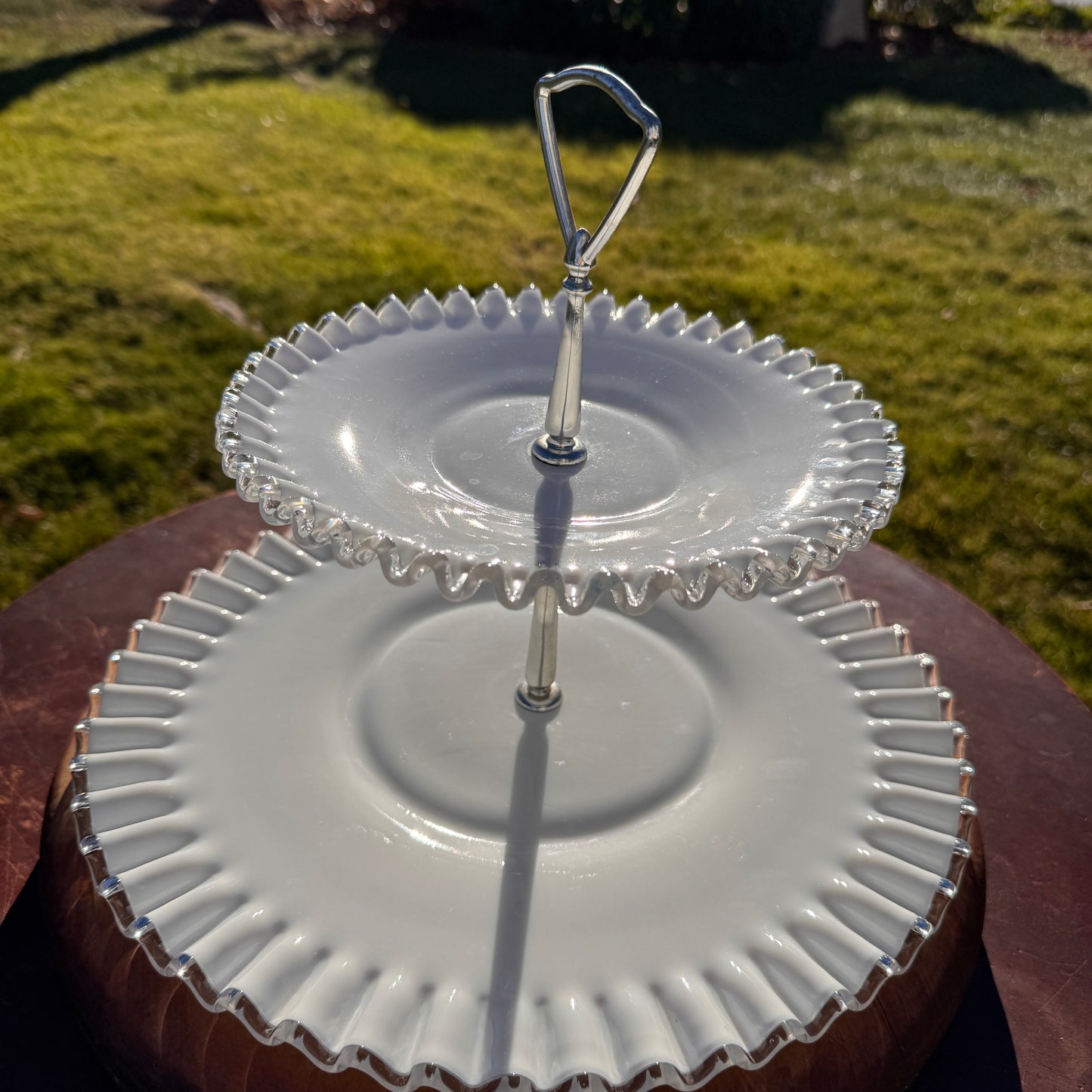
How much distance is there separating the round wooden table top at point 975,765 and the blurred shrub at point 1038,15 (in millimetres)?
7652

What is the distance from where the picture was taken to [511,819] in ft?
5.68

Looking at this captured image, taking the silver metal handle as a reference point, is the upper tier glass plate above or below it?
below

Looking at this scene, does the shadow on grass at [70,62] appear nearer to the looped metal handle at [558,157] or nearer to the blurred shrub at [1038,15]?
the looped metal handle at [558,157]

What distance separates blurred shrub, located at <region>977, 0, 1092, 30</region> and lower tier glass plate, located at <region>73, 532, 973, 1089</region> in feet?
26.5

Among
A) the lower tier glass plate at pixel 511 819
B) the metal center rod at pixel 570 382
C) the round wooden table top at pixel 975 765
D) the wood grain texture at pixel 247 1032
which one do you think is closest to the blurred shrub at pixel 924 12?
the round wooden table top at pixel 975 765

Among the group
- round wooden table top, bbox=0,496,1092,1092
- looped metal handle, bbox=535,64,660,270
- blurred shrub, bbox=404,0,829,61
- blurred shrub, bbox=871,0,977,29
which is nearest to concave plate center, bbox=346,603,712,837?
round wooden table top, bbox=0,496,1092,1092

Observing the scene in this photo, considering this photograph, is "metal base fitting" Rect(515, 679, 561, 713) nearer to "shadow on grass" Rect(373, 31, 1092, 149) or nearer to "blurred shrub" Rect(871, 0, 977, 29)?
"shadow on grass" Rect(373, 31, 1092, 149)

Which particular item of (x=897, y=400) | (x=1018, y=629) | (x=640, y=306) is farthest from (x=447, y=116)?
(x=640, y=306)

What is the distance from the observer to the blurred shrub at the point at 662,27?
6887 mm

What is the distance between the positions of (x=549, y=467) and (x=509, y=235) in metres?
3.92

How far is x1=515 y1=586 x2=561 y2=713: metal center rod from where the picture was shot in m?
1.74

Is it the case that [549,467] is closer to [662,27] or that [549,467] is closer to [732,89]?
[732,89]

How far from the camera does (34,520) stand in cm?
343

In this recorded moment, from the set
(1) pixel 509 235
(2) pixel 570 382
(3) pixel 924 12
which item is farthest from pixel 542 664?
(3) pixel 924 12
